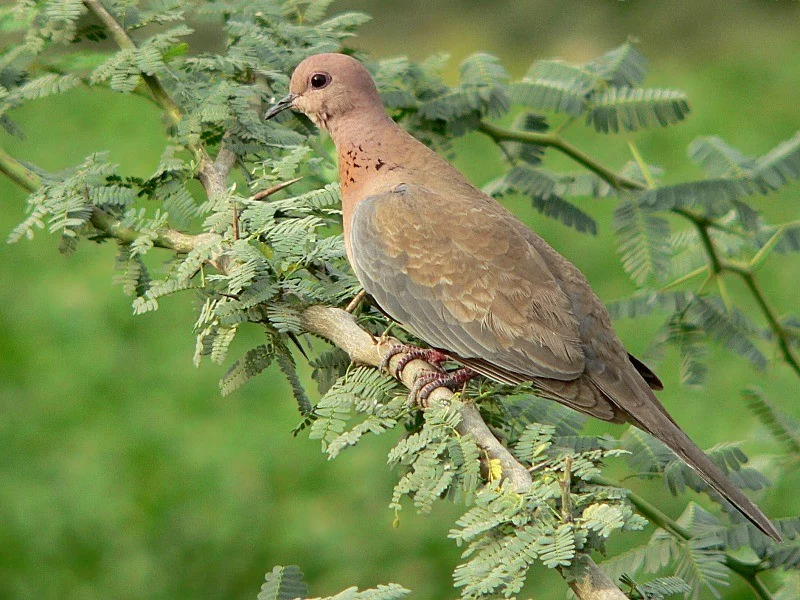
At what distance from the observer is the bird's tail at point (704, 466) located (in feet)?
7.41

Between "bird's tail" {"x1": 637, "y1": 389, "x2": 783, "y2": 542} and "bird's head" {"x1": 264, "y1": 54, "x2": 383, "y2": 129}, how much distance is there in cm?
122

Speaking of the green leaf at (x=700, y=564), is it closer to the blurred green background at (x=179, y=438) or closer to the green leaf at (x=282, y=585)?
the green leaf at (x=282, y=585)

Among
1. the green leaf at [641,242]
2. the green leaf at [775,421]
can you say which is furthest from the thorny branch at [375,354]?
the green leaf at [775,421]

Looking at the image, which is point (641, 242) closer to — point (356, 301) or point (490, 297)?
point (490, 297)

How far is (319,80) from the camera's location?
3172mm

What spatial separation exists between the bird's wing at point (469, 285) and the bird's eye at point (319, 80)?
0.53 m

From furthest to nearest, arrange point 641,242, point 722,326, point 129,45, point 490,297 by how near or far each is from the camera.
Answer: point 722,326 < point 641,242 < point 129,45 < point 490,297

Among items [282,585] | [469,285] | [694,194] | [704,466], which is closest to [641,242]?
[694,194]

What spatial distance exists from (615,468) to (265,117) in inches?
124

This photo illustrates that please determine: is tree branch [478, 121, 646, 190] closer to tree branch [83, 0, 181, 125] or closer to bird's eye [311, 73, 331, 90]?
bird's eye [311, 73, 331, 90]

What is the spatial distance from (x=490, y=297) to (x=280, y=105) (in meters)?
0.91

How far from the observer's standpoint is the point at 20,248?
7012 mm

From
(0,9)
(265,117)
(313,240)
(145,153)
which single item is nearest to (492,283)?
(313,240)

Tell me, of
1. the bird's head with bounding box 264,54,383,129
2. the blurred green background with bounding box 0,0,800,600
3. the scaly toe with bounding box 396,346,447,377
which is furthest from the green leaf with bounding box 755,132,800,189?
the scaly toe with bounding box 396,346,447,377
